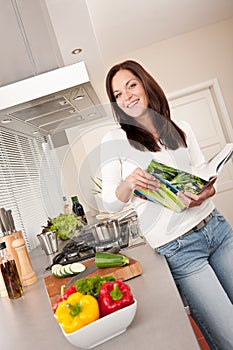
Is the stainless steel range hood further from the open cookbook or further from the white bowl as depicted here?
the white bowl

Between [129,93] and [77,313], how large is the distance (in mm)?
945

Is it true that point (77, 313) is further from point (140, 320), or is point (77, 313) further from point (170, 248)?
point (170, 248)

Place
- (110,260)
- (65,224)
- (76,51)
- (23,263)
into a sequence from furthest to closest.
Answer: (76,51), (65,224), (23,263), (110,260)

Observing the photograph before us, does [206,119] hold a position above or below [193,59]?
below

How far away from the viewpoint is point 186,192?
1385mm

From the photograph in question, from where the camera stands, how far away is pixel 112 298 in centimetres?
89

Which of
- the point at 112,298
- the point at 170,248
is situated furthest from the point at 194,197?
the point at 112,298

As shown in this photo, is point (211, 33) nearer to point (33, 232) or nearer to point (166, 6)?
point (166, 6)

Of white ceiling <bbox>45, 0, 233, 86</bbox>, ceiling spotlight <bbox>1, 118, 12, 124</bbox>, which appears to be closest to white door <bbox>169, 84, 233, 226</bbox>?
white ceiling <bbox>45, 0, 233, 86</bbox>

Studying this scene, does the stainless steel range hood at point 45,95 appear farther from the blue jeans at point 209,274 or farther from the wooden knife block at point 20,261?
the blue jeans at point 209,274

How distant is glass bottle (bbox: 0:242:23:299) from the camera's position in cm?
153

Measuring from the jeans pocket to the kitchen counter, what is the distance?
0.03m

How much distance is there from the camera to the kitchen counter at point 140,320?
0.82 meters

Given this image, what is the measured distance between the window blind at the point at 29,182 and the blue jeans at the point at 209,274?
4.50ft
